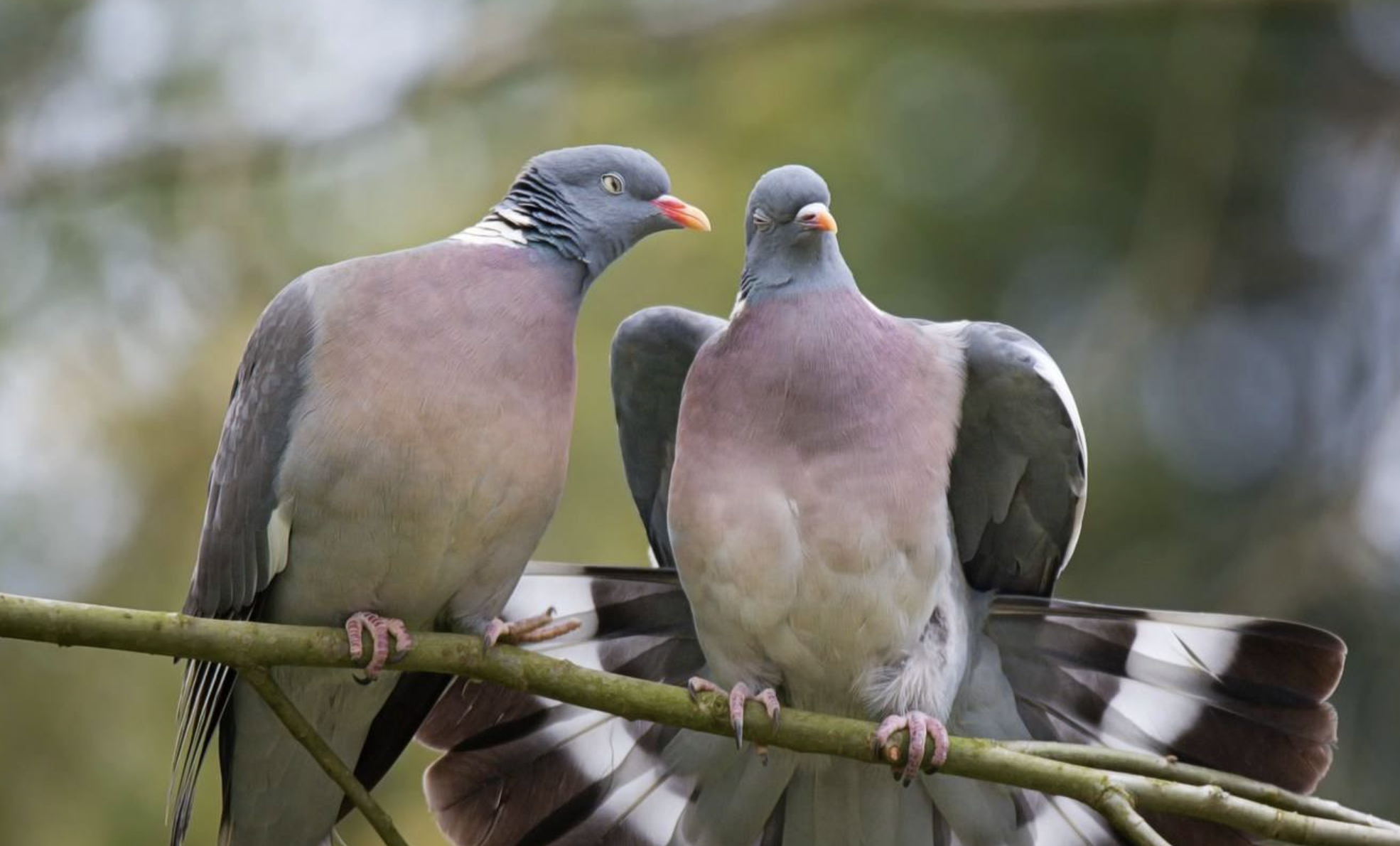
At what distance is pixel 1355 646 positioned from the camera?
719cm

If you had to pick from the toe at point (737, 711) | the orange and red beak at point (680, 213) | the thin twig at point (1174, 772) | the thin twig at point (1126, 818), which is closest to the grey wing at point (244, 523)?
the orange and red beak at point (680, 213)

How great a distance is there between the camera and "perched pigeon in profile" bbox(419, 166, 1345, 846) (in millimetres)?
4000

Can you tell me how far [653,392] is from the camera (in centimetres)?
466

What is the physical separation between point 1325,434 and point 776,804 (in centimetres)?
418

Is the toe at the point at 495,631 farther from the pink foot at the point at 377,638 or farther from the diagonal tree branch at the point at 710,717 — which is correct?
the pink foot at the point at 377,638

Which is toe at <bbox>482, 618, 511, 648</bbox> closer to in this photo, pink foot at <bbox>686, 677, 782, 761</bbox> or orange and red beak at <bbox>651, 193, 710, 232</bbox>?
pink foot at <bbox>686, 677, 782, 761</bbox>

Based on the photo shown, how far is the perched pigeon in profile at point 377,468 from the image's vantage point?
3742 millimetres

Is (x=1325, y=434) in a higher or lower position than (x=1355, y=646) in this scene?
higher

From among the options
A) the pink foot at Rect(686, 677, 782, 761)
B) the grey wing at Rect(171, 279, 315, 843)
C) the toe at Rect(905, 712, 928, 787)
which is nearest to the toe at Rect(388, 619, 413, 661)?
the grey wing at Rect(171, 279, 315, 843)

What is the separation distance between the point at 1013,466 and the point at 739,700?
988 mm

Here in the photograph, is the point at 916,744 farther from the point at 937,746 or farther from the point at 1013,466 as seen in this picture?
the point at 1013,466

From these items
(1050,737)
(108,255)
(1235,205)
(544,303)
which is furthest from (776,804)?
(1235,205)

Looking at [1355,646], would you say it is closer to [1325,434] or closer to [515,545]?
[1325,434]

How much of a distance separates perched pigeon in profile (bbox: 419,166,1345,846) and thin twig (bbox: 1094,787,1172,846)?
0.45 metres
